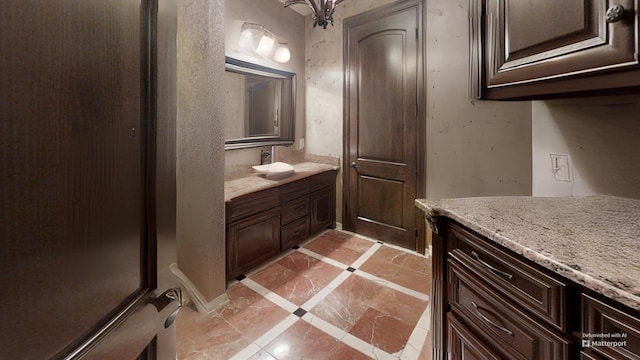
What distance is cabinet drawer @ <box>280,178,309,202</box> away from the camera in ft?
8.68

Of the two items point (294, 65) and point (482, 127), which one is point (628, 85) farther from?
point (294, 65)

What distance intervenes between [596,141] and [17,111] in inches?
73.9

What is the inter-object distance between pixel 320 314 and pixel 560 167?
5.51ft

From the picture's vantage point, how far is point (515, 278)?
2.60 ft

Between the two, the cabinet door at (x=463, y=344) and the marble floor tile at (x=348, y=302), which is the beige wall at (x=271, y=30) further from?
the cabinet door at (x=463, y=344)

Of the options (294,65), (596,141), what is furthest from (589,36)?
(294,65)

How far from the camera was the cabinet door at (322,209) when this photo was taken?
3086mm

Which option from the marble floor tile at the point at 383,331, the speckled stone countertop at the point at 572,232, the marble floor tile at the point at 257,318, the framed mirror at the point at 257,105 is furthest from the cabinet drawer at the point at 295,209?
the speckled stone countertop at the point at 572,232

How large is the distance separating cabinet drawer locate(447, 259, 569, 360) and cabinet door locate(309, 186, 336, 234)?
2.08 meters

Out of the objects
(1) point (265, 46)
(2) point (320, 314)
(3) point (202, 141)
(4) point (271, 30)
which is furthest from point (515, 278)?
(4) point (271, 30)

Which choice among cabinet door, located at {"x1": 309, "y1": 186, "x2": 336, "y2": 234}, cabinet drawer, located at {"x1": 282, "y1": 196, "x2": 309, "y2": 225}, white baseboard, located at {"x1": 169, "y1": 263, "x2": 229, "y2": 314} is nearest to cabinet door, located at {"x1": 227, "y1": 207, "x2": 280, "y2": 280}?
cabinet drawer, located at {"x1": 282, "y1": 196, "x2": 309, "y2": 225}

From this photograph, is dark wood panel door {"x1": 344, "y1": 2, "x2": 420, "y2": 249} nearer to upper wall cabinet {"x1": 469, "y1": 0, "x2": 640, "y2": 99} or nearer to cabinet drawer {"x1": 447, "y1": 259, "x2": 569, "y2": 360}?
upper wall cabinet {"x1": 469, "y1": 0, "x2": 640, "y2": 99}

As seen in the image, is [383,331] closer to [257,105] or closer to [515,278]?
[515,278]

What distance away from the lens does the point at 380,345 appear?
1.59 metres
